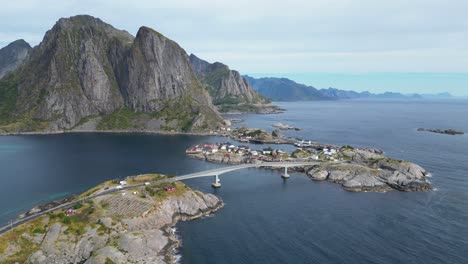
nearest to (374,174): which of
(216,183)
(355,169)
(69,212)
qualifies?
(355,169)

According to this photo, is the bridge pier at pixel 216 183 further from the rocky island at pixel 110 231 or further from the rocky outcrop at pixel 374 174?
the rocky outcrop at pixel 374 174

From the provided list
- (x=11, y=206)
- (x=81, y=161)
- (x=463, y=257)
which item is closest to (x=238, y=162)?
(x=81, y=161)

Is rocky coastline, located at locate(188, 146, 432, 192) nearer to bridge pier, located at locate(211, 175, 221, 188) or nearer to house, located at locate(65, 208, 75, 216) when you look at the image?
bridge pier, located at locate(211, 175, 221, 188)

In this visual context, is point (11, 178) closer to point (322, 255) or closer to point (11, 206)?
point (11, 206)

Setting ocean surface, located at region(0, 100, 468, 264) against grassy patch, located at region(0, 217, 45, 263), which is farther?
ocean surface, located at region(0, 100, 468, 264)

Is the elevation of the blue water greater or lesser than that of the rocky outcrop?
lesser

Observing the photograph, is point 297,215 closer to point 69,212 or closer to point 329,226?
point 329,226

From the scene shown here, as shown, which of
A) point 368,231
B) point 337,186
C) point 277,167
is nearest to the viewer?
point 368,231

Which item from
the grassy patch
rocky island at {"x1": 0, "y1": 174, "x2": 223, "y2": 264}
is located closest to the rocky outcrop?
rocky island at {"x1": 0, "y1": 174, "x2": 223, "y2": 264}
